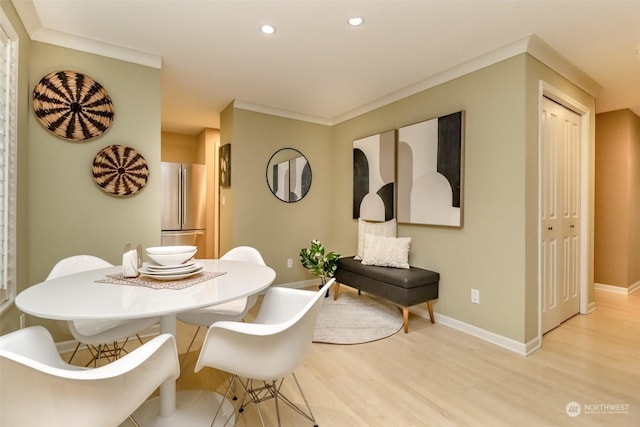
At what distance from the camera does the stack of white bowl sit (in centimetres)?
166

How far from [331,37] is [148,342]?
89.1 inches

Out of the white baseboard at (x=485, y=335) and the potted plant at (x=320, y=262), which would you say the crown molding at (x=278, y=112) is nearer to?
the potted plant at (x=320, y=262)

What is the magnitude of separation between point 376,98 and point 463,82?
106 centimetres

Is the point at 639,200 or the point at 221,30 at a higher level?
the point at 221,30

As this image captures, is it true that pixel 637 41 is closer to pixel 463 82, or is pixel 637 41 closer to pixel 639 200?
pixel 463 82

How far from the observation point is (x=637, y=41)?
236 cm

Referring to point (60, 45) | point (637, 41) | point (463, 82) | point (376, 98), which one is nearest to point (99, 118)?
point (60, 45)

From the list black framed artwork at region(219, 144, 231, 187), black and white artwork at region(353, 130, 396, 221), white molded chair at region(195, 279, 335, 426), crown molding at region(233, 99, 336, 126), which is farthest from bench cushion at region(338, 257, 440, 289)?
crown molding at region(233, 99, 336, 126)

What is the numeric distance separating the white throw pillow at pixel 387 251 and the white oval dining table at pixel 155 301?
5.39 ft

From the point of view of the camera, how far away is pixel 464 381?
2051 millimetres

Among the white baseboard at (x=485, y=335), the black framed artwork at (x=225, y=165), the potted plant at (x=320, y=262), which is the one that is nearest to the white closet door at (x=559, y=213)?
the white baseboard at (x=485, y=335)

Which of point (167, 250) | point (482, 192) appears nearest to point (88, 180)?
point (167, 250)

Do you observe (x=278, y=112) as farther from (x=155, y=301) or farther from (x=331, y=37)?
(x=155, y=301)

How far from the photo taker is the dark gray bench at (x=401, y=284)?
2842 millimetres
